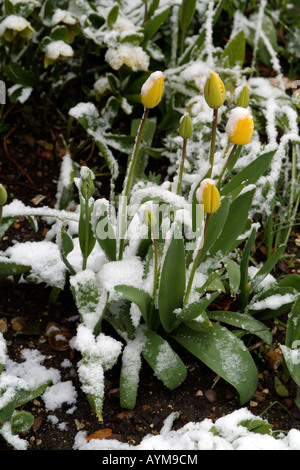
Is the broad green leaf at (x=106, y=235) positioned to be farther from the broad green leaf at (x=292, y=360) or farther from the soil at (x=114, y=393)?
the broad green leaf at (x=292, y=360)

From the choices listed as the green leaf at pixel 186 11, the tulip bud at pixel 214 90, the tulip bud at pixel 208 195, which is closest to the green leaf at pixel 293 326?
the tulip bud at pixel 208 195

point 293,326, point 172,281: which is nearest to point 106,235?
point 172,281

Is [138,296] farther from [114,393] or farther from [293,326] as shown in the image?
[293,326]

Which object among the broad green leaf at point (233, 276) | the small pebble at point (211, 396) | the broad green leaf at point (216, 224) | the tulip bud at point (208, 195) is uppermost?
the tulip bud at point (208, 195)

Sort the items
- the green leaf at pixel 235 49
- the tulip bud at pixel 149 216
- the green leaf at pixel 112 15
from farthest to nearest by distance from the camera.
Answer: the green leaf at pixel 235 49
the green leaf at pixel 112 15
the tulip bud at pixel 149 216

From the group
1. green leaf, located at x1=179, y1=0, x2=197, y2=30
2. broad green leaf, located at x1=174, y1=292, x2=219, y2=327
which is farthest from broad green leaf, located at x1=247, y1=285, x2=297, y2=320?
green leaf, located at x1=179, y1=0, x2=197, y2=30

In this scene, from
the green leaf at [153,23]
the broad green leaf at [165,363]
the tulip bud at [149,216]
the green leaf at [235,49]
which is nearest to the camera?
the tulip bud at [149,216]

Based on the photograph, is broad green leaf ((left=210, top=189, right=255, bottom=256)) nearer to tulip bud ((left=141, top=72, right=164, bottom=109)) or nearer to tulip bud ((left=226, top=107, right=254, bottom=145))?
tulip bud ((left=226, top=107, right=254, bottom=145))

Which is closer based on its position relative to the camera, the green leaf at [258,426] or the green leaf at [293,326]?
the green leaf at [258,426]
